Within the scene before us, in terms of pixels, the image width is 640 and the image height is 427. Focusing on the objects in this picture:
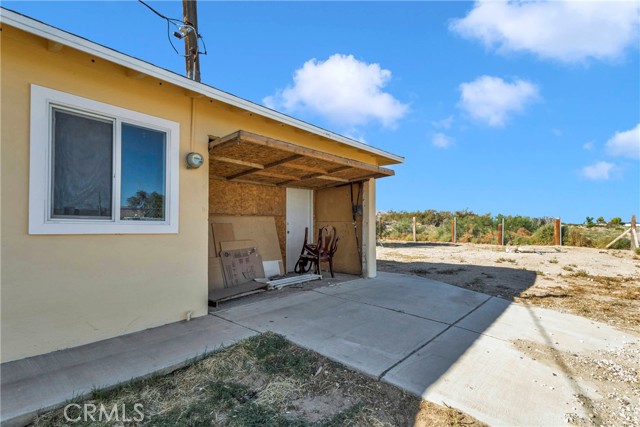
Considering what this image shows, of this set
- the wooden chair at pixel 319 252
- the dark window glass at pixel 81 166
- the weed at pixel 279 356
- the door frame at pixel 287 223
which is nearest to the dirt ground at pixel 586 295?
the weed at pixel 279 356

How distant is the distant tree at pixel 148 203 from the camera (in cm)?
331

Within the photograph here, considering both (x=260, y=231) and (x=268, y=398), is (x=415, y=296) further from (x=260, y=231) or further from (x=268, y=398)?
(x=268, y=398)

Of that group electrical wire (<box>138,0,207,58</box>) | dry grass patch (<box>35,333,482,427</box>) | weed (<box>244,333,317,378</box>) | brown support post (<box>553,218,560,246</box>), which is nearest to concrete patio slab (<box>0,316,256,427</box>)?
dry grass patch (<box>35,333,482,427</box>)

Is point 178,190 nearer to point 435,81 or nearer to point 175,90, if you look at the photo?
point 175,90

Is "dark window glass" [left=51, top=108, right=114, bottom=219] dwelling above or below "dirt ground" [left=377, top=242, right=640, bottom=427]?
above

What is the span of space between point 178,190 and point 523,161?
23.1 meters

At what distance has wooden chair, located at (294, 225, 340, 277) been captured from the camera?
6485 millimetres

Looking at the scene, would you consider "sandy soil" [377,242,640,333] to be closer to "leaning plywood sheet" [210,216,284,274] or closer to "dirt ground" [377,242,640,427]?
"dirt ground" [377,242,640,427]

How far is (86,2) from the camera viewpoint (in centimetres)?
501

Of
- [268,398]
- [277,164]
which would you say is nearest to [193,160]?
[277,164]

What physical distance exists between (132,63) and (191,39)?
476cm

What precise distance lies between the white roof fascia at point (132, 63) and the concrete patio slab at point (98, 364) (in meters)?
2.72

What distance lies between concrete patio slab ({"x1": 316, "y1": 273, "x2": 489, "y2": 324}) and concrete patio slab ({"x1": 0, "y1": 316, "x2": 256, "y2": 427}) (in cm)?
225

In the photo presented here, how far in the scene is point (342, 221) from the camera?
23.3ft
